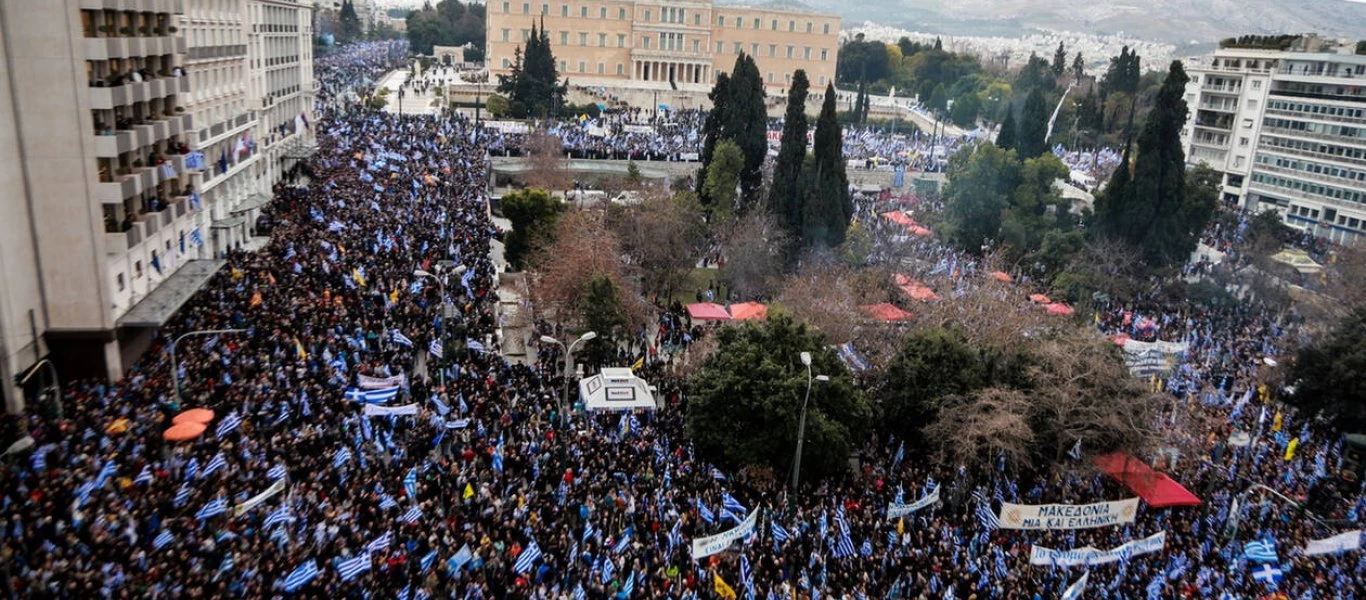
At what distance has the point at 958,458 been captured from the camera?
24469 mm

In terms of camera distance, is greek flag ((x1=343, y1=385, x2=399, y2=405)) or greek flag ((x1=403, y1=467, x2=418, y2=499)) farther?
greek flag ((x1=343, y1=385, x2=399, y2=405))

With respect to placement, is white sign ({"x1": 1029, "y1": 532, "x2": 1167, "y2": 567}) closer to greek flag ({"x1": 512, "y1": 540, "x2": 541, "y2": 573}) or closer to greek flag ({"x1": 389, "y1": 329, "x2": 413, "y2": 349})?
greek flag ({"x1": 512, "y1": 540, "x2": 541, "y2": 573})

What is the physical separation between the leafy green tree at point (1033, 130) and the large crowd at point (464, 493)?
86.3 ft

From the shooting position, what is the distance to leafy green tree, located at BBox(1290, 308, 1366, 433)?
2845cm

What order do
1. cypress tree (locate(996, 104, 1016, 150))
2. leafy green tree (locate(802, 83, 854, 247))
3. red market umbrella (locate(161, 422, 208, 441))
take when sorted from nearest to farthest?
red market umbrella (locate(161, 422, 208, 441)) < leafy green tree (locate(802, 83, 854, 247)) < cypress tree (locate(996, 104, 1016, 150))

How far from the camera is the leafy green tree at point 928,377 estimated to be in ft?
84.0

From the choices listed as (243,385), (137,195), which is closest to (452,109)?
(137,195)

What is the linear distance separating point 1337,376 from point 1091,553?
1366 centimetres

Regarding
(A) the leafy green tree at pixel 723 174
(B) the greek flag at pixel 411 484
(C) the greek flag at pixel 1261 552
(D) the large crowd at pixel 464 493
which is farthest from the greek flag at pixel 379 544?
(A) the leafy green tree at pixel 723 174

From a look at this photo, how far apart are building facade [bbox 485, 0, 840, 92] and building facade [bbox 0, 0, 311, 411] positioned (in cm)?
6590

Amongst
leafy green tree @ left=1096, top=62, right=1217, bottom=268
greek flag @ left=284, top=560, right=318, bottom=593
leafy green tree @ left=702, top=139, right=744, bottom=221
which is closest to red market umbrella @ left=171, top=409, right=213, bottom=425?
greek flag @ left=284, top=560, right=318, bottom=593

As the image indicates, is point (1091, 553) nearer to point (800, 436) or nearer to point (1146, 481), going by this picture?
point (1146, 481)

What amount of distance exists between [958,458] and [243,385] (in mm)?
17017

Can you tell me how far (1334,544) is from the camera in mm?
21484
